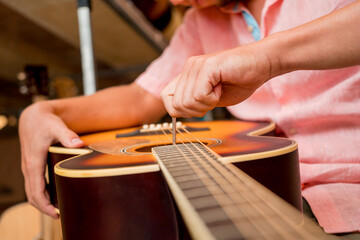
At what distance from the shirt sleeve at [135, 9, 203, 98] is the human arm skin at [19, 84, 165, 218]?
0.14ft

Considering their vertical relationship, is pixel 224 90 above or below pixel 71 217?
above

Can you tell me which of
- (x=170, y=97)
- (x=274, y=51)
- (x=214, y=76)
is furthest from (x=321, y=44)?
(x=170, y=97)

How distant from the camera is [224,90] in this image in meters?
0.60

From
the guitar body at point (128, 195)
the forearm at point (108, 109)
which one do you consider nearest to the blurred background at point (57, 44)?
the forearm at point (108, 109)

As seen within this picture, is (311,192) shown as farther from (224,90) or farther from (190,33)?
(190,33)

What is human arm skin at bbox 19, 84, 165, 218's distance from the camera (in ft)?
2.47

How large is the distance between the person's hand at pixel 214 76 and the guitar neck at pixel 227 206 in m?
0.15

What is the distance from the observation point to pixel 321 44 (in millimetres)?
489

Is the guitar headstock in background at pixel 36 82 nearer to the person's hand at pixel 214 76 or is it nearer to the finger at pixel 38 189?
A: the finger at pixel 38 189

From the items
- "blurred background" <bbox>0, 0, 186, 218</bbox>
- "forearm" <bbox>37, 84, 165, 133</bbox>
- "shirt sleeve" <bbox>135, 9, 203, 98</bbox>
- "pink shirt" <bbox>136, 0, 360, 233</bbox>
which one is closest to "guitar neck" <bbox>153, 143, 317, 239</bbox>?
"pink shirt" <bbox>136, 0, 360, 233</bbox>

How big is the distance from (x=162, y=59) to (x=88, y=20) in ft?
1.10

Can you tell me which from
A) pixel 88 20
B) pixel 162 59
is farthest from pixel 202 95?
pixel 88 20

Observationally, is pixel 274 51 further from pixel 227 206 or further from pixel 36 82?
pixel 36 82

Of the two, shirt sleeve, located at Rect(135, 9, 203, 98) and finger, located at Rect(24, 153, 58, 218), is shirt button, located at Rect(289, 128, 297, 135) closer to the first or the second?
shirt sleeve, located at Rect(135, 9, 203, 98)
